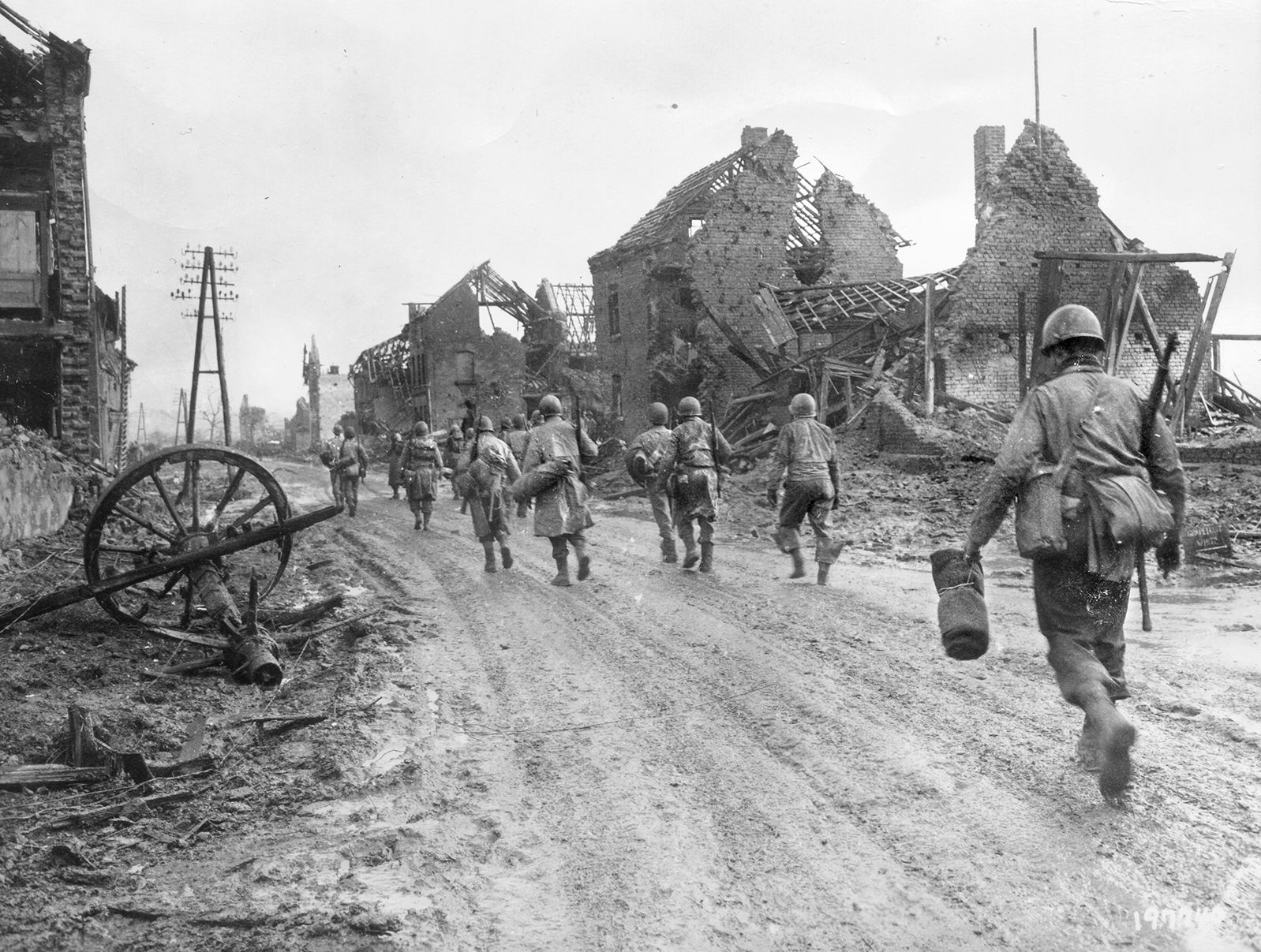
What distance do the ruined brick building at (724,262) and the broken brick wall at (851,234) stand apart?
3 cm

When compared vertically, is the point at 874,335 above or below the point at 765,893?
above

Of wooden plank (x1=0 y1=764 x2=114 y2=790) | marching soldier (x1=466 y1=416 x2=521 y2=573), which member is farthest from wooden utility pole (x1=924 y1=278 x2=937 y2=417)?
wooden plank (x1=0 y1=764 x2=114 y2=790)

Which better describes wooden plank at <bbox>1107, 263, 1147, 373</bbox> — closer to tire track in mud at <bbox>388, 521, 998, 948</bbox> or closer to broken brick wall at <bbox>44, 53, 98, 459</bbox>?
tire track in mud at <bbox>388, 521, 998, 948</bbox>

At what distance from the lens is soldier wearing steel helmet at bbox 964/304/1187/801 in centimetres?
392

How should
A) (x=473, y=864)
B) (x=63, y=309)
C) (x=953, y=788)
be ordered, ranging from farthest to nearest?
(x=63, y=309)
(x=953, y=788)
(x=473, y=864)

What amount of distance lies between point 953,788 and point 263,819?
2.97 meters

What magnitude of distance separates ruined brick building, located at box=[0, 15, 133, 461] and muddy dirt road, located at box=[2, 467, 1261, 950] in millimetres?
14586

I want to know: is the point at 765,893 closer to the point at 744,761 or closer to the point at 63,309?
the point at 744,761

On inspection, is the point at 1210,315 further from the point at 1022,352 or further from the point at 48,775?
the point at 48,775

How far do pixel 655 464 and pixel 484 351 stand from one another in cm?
3490

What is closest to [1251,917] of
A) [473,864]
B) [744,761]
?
Result: [744,761]

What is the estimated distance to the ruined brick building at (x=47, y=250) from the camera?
18.3 metres

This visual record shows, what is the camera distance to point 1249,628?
707 centimetres

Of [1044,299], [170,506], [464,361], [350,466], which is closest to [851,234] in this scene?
[1044,299]
